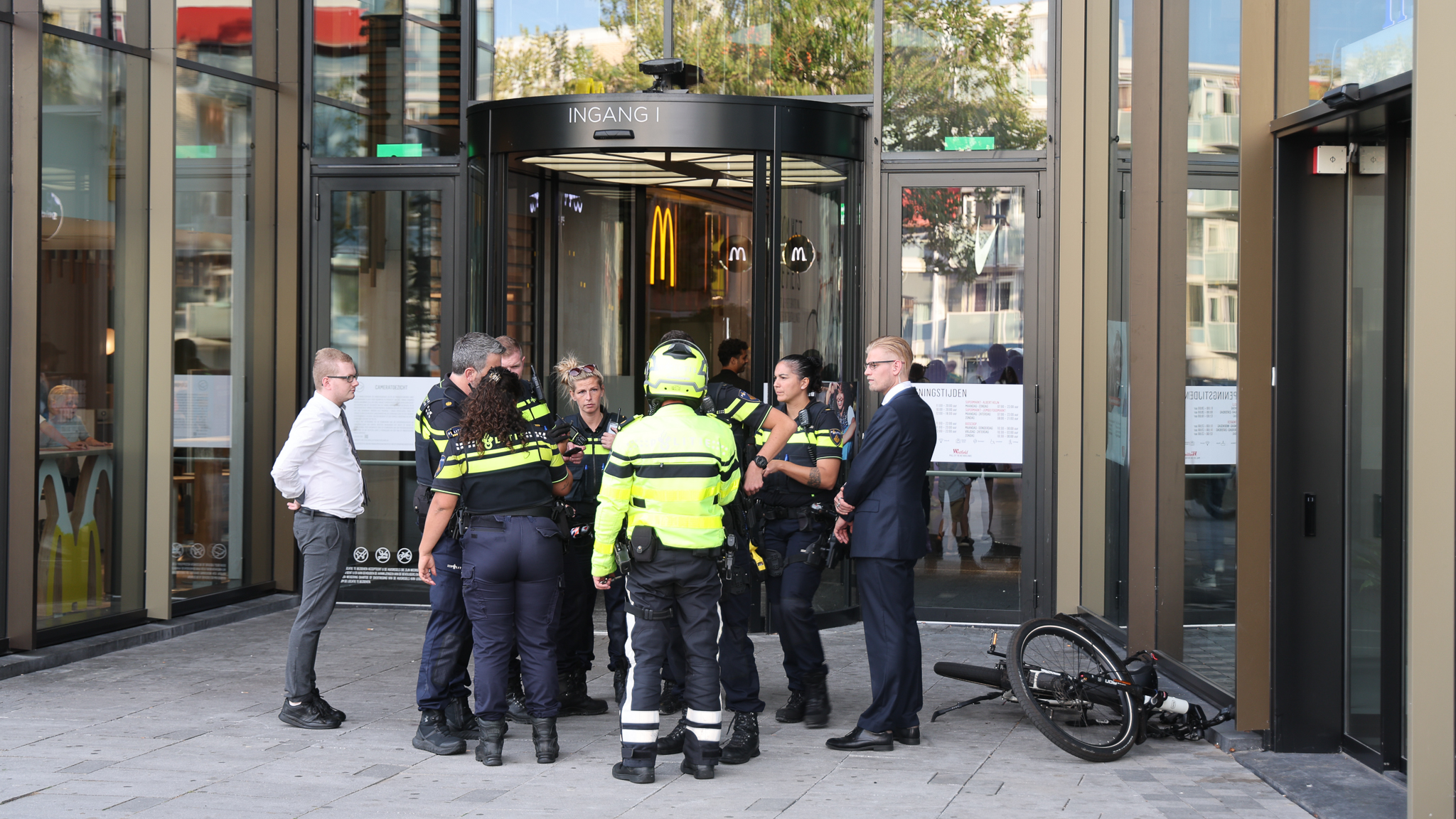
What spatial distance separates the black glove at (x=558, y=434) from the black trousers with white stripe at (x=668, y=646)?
81cm

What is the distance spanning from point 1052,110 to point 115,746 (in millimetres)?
6262

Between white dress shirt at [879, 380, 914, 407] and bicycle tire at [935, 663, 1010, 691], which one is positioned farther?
bicycle tire at [935, 663, 1010, 691]

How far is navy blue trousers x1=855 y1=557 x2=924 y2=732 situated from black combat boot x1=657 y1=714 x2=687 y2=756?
74 centimetres

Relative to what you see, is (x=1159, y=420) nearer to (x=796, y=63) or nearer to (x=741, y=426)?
(x=741, y=426)

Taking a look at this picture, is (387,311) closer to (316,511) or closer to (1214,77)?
(316,511)

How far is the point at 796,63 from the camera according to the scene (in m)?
8.88

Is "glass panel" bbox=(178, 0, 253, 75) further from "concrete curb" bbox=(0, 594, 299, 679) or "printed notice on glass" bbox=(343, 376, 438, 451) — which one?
"concrete curb" bbox=(0, 594, 299, 679)

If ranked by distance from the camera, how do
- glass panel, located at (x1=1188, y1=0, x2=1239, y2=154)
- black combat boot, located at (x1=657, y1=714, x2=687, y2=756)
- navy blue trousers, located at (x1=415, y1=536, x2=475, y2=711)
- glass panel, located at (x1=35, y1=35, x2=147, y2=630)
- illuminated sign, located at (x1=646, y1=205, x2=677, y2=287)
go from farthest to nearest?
illuminated sign, located at (x1=646, y1=205, x2=677, y2=287), glass panel, located at (x1=35, y1=35, x2=147, y2=630), glass panel, located at (x1=1188, y1=0, x2=1239, y2=154), navy blue trousers, located at (x1=415, y1=536, x2=475, y2=711), black combat boot, located at (x1=657, y1=714, x2=687, y2=756)

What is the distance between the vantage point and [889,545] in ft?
18.6

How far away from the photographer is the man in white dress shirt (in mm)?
6031

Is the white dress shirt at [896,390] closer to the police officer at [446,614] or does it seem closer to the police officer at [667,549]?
the police officer at [667,549]

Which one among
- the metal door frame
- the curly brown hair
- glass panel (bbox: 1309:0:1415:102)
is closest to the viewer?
glass panel (bbox: 1309:0:1415:102)

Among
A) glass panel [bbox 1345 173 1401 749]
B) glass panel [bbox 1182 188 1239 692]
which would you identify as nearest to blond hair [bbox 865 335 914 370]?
glass panel [bbox 1182 188 1239 692]

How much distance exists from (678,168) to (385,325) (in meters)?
2.21
